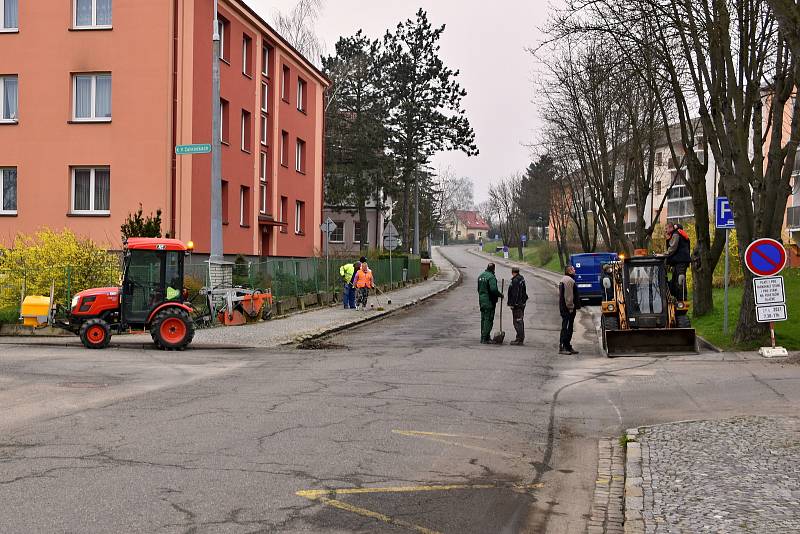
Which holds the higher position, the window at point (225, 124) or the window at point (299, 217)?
the window at point (225, 124)

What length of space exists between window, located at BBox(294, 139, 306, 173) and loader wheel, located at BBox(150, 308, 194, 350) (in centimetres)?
2790

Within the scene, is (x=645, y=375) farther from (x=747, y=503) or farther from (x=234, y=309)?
(x=234, y=309)

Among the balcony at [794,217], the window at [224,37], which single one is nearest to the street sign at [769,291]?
the window at [224,37]

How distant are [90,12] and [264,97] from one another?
10.3 m

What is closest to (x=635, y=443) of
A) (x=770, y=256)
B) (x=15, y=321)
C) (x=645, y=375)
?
(x=645, y=375)

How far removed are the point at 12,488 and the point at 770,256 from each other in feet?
47.0

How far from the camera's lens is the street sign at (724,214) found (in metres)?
21.0

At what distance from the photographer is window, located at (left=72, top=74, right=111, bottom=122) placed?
3262cm

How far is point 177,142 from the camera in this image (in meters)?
32.2

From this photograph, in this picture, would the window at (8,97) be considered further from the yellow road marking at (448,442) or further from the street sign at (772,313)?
the yellow road marking at (448,442)

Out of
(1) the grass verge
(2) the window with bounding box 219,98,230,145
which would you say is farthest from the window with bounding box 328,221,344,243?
(1) the grass verge

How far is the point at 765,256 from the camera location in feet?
57.0

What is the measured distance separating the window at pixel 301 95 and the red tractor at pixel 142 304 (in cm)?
2811

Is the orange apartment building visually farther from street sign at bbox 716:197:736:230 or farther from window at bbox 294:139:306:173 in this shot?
street sign at bbox 716:197:736:230
